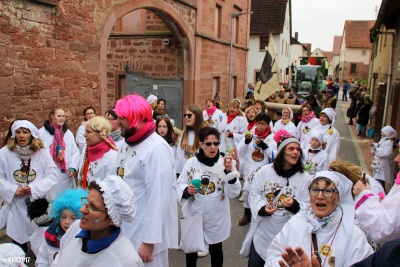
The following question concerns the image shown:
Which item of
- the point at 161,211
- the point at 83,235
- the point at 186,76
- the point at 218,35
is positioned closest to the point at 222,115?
the point at 186,76

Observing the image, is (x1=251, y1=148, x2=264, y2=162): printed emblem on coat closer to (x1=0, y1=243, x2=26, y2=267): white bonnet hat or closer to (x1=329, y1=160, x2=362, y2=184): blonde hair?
(x1=329, y1=160, x2=362, y2=184): blonde hair

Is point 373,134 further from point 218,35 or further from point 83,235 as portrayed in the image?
point 83,235

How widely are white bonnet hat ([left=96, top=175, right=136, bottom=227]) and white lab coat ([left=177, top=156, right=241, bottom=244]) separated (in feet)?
5.37

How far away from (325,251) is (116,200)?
1.55 meters

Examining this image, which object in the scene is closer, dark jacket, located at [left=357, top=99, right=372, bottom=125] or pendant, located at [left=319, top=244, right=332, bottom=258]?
pendant, located at [left=319, top=244, right=332, bottom=258]

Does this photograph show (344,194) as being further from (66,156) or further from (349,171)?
(66,156)

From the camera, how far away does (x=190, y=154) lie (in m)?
5.89

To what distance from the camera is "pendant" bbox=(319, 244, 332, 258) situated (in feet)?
8.34

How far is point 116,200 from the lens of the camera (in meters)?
2.27

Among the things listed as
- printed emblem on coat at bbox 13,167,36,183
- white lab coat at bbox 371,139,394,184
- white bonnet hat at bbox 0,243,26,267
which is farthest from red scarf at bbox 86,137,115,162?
white lab coat at bbox 371,139,394,184

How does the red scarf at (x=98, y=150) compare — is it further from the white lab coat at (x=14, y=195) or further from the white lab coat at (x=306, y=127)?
the white lab coat at (x=306, y=127)

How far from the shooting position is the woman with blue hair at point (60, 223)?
2.91 meters

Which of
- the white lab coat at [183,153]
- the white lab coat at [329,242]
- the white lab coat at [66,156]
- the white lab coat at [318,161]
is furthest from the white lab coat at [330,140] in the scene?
the white lab coat at [329,242]

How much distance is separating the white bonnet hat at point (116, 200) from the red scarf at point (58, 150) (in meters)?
3.52
